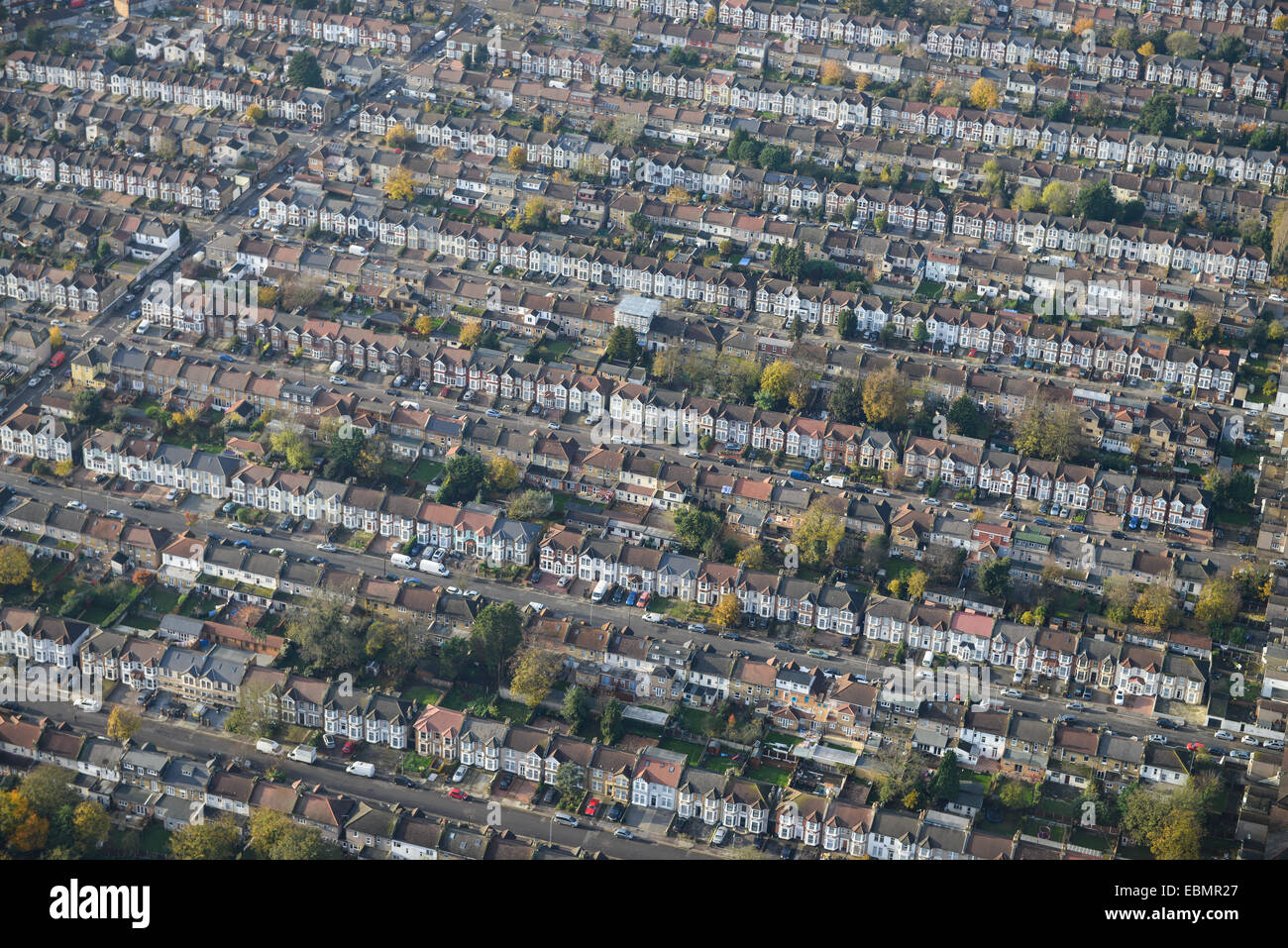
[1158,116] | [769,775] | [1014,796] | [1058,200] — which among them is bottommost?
[769,775]

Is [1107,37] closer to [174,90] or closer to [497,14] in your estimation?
[497,14]

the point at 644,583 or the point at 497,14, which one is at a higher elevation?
the point at 497,14

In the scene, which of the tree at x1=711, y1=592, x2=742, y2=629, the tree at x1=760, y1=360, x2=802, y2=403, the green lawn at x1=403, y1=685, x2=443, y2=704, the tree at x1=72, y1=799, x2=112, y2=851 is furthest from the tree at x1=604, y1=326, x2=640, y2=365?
the tree at x1=72, y1=799, x2=112, y2=851

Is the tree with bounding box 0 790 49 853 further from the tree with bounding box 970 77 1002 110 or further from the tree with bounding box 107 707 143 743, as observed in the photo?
the tree with bounding box 970 77 1002 110

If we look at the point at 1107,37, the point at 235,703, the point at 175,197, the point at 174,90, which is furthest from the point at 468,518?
the point at 1107,37

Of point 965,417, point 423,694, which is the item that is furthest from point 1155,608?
point 423,694

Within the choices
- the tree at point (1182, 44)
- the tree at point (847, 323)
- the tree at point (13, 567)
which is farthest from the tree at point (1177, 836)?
the tree at point (1182, 44)

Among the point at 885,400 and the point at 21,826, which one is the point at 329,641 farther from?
the point at 885,400
